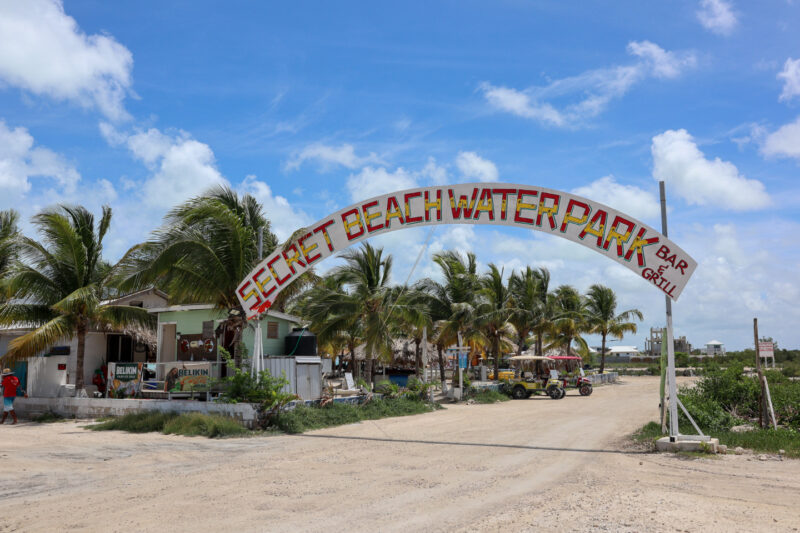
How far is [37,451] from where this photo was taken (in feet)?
38.4

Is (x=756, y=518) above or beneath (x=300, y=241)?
beneath

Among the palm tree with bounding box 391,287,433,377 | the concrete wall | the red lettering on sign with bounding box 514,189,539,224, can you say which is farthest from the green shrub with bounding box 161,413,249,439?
the red lettering on sign with bounding box 514,189,539,224

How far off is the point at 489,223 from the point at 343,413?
715cm

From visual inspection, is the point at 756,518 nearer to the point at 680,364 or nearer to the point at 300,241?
the point at 300,241

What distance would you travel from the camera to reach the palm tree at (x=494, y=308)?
2767 centimetres

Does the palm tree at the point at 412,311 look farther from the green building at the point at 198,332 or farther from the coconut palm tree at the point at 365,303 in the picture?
the green building at the point at 198,332

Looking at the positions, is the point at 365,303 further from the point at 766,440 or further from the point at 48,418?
the point at 766,440

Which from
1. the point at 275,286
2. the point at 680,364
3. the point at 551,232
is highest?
the point at 551,232

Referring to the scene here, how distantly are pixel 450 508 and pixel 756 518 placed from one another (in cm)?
340

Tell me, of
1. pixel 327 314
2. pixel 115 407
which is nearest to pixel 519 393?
pixel 327 314

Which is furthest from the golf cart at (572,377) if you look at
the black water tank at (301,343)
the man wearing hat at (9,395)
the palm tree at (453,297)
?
the man wearing hat at (9,395)

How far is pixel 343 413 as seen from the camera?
16.7m

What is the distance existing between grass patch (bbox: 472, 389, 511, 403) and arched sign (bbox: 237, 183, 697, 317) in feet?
43.5

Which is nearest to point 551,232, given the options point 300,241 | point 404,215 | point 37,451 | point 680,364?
point 404,215
